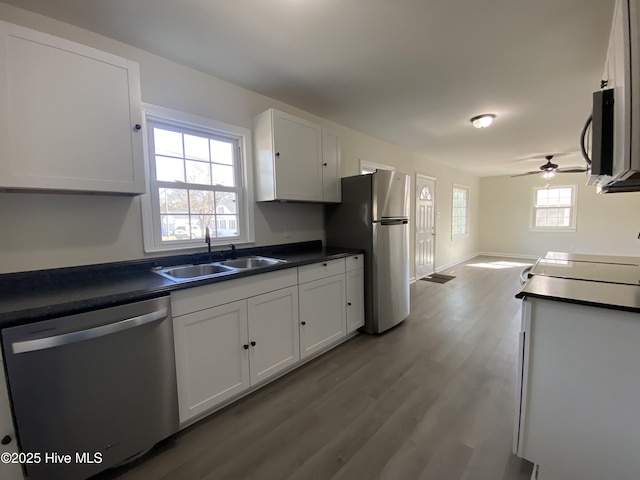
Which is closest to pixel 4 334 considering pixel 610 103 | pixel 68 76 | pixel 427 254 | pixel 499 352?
pixel 68 76

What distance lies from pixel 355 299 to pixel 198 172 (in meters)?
1.95

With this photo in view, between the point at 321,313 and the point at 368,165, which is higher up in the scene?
the point at 368,165

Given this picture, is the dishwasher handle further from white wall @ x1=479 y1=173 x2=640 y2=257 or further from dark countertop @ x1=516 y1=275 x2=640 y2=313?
white wall @ x1=479 y1=173 x2=640 y2=257

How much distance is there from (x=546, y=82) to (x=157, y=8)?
3107 mm

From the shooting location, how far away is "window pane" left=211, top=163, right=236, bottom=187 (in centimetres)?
241

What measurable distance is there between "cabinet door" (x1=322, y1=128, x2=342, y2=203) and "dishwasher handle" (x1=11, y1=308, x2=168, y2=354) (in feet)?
6.54

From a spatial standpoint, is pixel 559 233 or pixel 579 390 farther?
pixel 559 233

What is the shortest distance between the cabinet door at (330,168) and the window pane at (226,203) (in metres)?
0.94

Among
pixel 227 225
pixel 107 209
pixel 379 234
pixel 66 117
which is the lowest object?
pixel 379 234

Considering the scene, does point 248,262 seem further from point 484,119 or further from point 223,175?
point 484,119

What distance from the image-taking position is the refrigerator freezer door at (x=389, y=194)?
Answer: 9.42 feet

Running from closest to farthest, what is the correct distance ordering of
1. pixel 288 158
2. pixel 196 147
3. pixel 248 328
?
pixel 248 328, pixel 196 147, pixel 288 158

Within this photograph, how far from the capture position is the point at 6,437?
43.6 inches

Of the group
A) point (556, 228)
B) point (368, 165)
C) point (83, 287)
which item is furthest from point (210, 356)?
point (556, 228)
